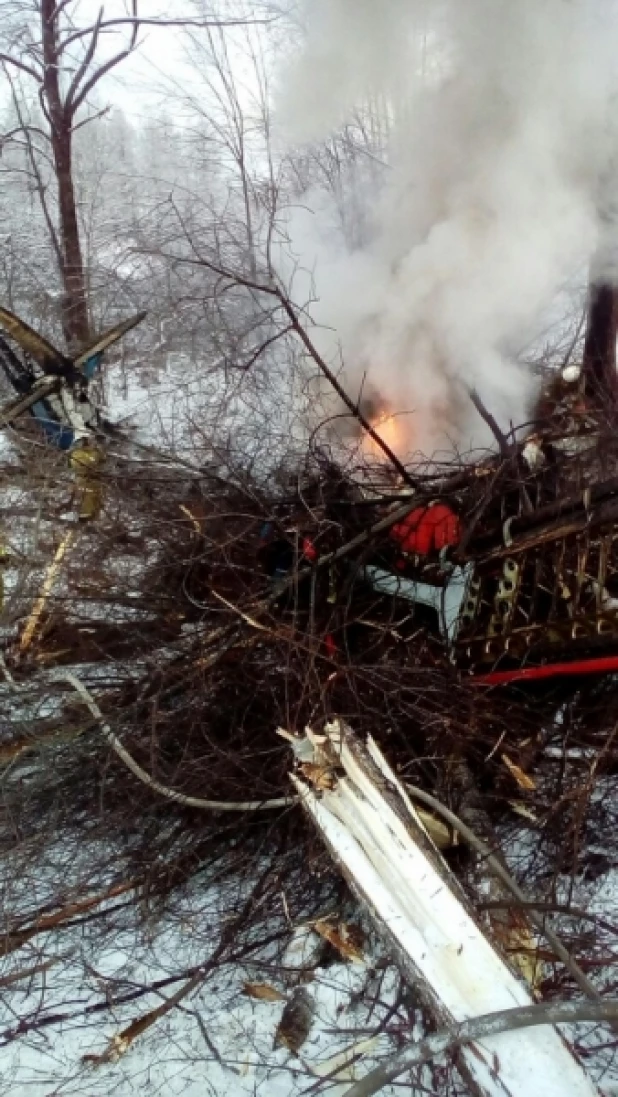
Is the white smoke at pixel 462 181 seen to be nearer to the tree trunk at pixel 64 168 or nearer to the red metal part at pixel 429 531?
the tree trunk at pixel 64 168

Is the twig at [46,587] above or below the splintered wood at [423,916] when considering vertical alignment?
above

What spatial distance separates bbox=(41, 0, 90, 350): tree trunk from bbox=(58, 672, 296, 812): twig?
257 inches

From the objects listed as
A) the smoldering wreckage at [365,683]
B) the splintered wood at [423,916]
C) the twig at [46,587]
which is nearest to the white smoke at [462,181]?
the smoldering wreckage at [365,683]

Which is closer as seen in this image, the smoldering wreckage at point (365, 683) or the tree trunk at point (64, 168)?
the smoldering wreckage at point (365, 683)

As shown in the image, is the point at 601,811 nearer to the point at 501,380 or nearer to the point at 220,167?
the point at 501,380

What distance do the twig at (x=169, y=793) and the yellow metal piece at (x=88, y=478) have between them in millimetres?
1293

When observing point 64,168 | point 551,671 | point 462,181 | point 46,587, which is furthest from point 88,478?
point 64,168

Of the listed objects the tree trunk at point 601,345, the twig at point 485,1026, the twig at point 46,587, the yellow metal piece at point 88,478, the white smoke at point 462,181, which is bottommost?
the twig at point 485,1026

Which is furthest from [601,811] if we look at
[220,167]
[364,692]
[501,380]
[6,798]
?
[220,167]

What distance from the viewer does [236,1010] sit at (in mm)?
2879

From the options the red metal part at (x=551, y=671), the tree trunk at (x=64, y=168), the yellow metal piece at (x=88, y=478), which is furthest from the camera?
the tree trunk at (x=64, y=168)

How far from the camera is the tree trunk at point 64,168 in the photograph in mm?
9203

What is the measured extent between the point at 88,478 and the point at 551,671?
2847 millimetres

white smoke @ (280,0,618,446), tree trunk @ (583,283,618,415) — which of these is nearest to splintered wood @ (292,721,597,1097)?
white smoke @ (280,0,618,446)
